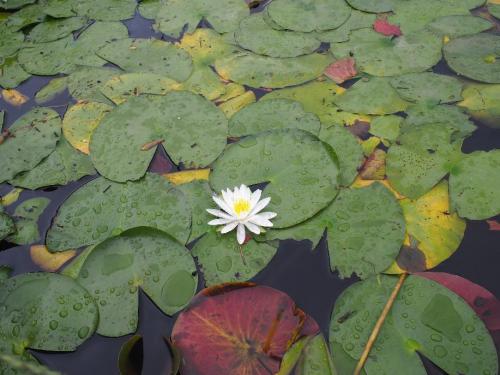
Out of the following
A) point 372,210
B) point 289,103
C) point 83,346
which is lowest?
point 83,346

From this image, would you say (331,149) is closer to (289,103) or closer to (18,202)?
(289,103)

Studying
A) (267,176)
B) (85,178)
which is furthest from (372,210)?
(85,178)

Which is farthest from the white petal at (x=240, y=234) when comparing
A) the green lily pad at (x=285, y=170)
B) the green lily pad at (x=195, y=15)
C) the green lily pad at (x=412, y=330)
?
the green lily pad at (x=195, y=15)

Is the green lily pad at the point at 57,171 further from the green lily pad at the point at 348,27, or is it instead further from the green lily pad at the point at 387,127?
the green lily pad at the point at 348,27

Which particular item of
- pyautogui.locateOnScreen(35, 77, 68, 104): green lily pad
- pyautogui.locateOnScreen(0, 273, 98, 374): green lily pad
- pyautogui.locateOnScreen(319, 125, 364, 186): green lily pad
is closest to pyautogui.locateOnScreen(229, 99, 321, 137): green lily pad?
pyautogui.locateOnScreen(319, 125, 364, 186): green lily pad

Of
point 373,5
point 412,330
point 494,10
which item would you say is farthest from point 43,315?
point 494,10

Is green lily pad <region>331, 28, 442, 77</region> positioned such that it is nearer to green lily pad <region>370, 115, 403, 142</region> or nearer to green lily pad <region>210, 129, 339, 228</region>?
green lily pad <region>370, 115, 403, 142</region>

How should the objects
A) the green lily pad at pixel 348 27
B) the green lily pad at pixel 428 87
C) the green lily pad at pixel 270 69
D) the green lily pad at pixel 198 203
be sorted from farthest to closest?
the green lily pad at pixel 348 27 → the green lily pad at pixel 270 69 → the green lily pad at pixel 428 87 → the green lily pad at pixel 198 203
